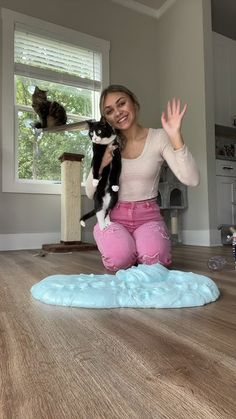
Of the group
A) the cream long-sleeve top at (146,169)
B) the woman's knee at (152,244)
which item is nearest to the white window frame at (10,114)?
the cream long-sleeve top at (146,169)

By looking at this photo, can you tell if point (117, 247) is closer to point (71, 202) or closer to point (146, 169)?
point (146, 169)

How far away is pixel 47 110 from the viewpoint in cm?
269

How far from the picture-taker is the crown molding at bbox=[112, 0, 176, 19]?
11.5 ft

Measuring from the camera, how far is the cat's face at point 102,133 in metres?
1.44

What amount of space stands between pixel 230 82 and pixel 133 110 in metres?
2.58

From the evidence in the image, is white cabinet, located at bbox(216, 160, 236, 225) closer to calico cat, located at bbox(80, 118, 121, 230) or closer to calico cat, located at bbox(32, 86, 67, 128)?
calico cat, located at bbox(32, 86, 67, 128)

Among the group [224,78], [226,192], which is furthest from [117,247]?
[224,78]

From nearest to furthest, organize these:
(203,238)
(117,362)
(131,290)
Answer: (117,362)
(131,290)
(203,238)

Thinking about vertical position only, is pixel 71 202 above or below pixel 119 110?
below

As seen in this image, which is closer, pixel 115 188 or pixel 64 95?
pixel 115 188

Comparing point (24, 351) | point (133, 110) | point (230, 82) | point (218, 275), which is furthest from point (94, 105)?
point (24, 351)

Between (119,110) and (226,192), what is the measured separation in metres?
2.09

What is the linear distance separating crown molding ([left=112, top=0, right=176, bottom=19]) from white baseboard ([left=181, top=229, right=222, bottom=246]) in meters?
2.45

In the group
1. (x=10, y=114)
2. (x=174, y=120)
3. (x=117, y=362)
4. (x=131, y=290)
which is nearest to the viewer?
(x=117, y=362)
